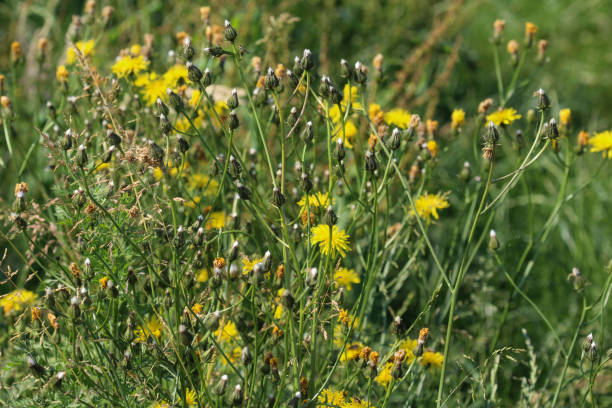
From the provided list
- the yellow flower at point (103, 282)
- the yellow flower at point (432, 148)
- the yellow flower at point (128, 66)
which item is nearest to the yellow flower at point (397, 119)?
the yellow flower at point (432, 148)

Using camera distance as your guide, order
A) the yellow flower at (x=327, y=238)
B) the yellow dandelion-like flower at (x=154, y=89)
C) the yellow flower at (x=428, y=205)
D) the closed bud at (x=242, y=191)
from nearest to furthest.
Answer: the closed bud at (x=242, y=191) → the yellow flower at (x=327, y=238) → the yellow flower at (x=428, y=205) → the yellow dandelion-like flower at (x=154, y=89)

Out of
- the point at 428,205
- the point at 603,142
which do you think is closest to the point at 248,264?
the point at 428,205

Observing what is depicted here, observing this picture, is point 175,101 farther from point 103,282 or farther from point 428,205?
point 428,205

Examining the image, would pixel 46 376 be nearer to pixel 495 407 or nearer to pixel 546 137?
pixel 495 407

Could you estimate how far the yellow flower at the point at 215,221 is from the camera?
1.80 metres

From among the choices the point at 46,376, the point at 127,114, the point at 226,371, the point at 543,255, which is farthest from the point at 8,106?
the point at 543,255

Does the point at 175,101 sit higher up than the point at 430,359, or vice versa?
the point at 175,101

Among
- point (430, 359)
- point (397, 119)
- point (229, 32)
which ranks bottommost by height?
point (430, 359)

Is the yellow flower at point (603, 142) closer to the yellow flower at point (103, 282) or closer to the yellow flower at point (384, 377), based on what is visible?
the yellow flower at point (384, 377)

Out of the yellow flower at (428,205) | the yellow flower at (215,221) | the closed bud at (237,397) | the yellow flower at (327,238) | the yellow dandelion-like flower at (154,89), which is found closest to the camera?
the closed bud at (237,397)

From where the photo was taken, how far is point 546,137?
1648 mm

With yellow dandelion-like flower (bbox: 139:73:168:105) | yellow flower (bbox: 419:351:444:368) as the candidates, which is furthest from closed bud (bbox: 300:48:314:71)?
yellow flower (bbox: 419:351:444:368)

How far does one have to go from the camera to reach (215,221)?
1935 millimetres

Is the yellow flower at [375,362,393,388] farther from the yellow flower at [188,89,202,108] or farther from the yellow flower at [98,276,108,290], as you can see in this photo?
the yellow flower at [188,89,202,108]
